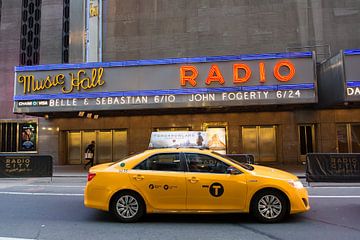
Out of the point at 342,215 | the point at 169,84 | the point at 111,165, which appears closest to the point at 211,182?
the point at 111,165

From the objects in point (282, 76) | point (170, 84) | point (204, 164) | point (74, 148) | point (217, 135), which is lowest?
point (204, 164)

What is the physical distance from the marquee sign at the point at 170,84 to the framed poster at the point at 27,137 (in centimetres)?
619

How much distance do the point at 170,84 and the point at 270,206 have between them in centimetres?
1149

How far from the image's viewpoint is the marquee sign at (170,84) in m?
17.1

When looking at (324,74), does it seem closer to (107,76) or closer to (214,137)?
(214,137)

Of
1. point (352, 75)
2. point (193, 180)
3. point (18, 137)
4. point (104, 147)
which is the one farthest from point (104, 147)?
point (193, 180)

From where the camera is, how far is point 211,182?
7.32m

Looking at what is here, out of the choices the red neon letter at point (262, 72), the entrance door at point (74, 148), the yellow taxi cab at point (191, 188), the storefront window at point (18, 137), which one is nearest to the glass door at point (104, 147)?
the entrance door at point (74, 148)

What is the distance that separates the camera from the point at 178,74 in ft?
58.7

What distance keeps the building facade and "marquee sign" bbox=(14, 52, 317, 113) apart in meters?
0.05

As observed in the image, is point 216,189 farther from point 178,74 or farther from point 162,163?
point 178,74

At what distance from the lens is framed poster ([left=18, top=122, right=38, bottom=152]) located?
24.9m

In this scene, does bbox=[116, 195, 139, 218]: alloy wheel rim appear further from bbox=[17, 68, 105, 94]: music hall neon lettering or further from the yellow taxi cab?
bbox=[17, 68, 105, 94]: music hall neon lettering

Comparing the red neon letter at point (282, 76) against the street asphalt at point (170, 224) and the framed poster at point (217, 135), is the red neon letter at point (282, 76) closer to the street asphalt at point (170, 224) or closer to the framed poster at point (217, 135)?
the framed poster at point (217, 135)
